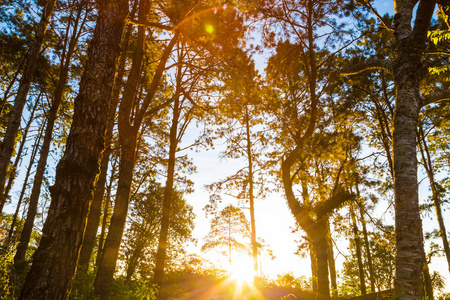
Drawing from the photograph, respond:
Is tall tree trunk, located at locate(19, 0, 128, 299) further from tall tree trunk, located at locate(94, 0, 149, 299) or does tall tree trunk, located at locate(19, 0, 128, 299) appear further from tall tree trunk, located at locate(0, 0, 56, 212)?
tall tree trunk, located at locate(0, 0, 56, 212)

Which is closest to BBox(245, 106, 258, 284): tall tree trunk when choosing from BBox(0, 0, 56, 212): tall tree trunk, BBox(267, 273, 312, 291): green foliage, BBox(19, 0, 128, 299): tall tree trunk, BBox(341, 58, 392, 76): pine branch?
BBox(267, 273, 312, 291): green foliage

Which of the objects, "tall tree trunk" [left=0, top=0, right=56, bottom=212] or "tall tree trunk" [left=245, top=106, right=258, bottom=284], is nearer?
"tall tree trunk" [left=0, top=0, right=56, bottom=212]

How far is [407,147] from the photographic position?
4.51 metres

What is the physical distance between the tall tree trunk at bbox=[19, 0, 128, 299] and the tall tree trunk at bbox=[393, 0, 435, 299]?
473 cm

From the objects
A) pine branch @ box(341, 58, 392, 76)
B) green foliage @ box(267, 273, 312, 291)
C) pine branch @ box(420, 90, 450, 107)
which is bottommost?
green foliage @ box(267, 273, 312, 291)

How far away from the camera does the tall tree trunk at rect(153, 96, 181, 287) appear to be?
995 centimetres

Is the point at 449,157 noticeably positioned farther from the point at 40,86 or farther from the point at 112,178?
the point at 40,86

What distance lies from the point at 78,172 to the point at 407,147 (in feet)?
17.4

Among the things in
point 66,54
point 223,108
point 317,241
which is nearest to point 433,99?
point 317,241

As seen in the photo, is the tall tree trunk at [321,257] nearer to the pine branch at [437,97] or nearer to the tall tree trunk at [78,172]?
the pine branch at [437,97]

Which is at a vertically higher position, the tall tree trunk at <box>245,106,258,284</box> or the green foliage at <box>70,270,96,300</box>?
the tall tree trunk at <box>245,106,258,284</box>

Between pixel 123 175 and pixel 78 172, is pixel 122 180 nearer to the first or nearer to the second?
pixel 123 175

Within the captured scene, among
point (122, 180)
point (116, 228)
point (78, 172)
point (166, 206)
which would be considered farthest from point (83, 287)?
point (166, 206)

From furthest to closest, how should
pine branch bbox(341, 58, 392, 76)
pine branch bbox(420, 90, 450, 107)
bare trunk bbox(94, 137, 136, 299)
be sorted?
bare trunk bbox(94, 137, 136, 299) → pine branch bbox(341, 58, 392, 76) → pine branch bbox(420, 90, 450, 107)
